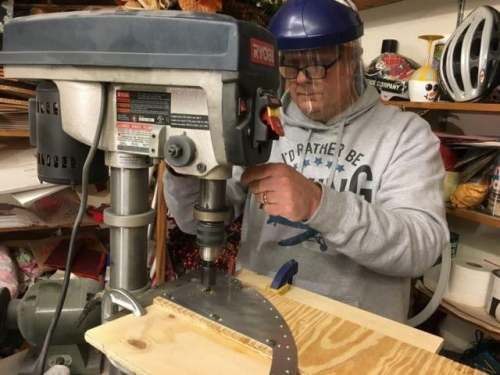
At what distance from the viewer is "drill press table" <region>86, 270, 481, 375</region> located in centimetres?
56

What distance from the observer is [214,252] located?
2.17 feet

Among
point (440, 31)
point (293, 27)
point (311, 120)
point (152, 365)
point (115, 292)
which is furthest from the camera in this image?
point (440, 31)

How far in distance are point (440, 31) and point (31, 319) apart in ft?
5.82

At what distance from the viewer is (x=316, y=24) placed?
0.95 meters

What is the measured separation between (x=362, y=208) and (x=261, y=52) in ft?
1.26

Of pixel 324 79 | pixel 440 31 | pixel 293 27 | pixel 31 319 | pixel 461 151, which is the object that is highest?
pixel 440 31

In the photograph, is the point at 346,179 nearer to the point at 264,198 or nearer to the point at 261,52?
the point at 264,198

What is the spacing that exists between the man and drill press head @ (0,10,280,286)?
287mm

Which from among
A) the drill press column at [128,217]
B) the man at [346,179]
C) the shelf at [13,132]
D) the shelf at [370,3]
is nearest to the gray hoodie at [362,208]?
the man at [346,179]

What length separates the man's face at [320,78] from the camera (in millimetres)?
1026

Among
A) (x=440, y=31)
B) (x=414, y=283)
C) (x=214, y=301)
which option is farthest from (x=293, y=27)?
(x=414, y=283)

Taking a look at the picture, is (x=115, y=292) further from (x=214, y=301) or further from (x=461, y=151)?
(x=461, y=151)

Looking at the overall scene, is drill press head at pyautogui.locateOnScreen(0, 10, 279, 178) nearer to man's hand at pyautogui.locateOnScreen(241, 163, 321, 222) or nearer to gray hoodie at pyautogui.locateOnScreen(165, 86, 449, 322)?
man's hand at pyautogui.locateOnScreen(241, 163, 321, 222)

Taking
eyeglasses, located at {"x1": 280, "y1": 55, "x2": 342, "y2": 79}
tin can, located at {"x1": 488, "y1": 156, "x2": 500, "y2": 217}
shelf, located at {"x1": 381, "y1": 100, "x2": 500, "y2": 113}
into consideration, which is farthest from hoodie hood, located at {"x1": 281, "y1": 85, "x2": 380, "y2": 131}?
tin can, located at {"x1": 488, "y1": 156, "x2": 500, "y2": 217}
